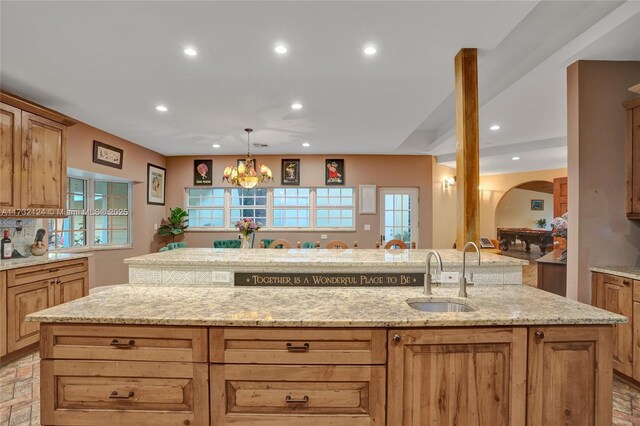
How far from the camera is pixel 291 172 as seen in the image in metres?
6.44

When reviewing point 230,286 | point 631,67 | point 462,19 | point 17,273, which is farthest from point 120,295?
point 631,67

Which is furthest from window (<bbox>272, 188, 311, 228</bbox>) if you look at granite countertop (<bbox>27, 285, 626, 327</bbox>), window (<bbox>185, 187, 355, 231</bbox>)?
granite countertop (<bbox>27, 285, 626, 327</bbox>)

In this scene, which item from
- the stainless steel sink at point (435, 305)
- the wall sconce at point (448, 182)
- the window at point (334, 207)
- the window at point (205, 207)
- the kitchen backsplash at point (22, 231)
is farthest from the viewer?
the wall sconce at point (448, 182)

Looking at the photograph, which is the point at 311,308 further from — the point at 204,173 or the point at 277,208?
the point at 204,173

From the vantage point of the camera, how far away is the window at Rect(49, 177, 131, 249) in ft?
15.1

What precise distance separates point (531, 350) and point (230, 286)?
163cm

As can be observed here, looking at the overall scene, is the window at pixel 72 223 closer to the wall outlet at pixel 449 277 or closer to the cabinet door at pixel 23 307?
the cabinet door at pixel 23 307

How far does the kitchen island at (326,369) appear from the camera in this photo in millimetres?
1352

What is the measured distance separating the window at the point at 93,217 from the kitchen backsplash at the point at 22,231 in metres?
0.87

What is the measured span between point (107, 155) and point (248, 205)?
2.68 metres

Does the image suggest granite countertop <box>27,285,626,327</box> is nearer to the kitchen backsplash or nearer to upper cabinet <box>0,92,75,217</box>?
upper cabinet <box>0,92,75,217</box>

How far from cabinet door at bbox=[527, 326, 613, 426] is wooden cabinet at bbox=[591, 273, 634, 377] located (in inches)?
54.9

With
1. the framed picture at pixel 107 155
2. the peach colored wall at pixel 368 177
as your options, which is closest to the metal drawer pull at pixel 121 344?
the framed picture at pixel 107 155

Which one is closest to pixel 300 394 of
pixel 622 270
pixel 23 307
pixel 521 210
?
pixel 622 270
